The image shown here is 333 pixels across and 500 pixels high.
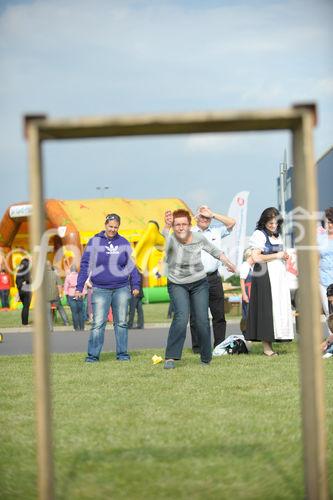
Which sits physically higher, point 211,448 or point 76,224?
point 76,224

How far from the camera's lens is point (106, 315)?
1238 centimetres

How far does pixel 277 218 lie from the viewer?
1238 centimetres

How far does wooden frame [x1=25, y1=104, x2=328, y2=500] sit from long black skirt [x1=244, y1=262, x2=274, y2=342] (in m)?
8.19

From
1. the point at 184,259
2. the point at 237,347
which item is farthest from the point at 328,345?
the point at 184,259

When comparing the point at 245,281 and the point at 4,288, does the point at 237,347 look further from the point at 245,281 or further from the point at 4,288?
the point at 4,288

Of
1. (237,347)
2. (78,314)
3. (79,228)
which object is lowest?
(237,347)

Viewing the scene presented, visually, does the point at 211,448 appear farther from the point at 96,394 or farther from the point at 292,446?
the point at 96,394

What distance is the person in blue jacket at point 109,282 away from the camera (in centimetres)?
1227

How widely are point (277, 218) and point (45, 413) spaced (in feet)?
28.0

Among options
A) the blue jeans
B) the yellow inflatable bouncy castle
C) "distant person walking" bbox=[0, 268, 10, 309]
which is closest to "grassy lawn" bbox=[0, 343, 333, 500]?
the blue jeans

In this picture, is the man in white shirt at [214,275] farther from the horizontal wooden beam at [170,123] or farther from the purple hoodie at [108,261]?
the horizontal wooden beam at [170,123]

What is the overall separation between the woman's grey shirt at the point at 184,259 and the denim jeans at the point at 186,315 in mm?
114

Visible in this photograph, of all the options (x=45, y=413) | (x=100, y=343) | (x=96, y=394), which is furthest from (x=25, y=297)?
(x=45, y=413)

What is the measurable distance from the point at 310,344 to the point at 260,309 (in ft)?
27.7
